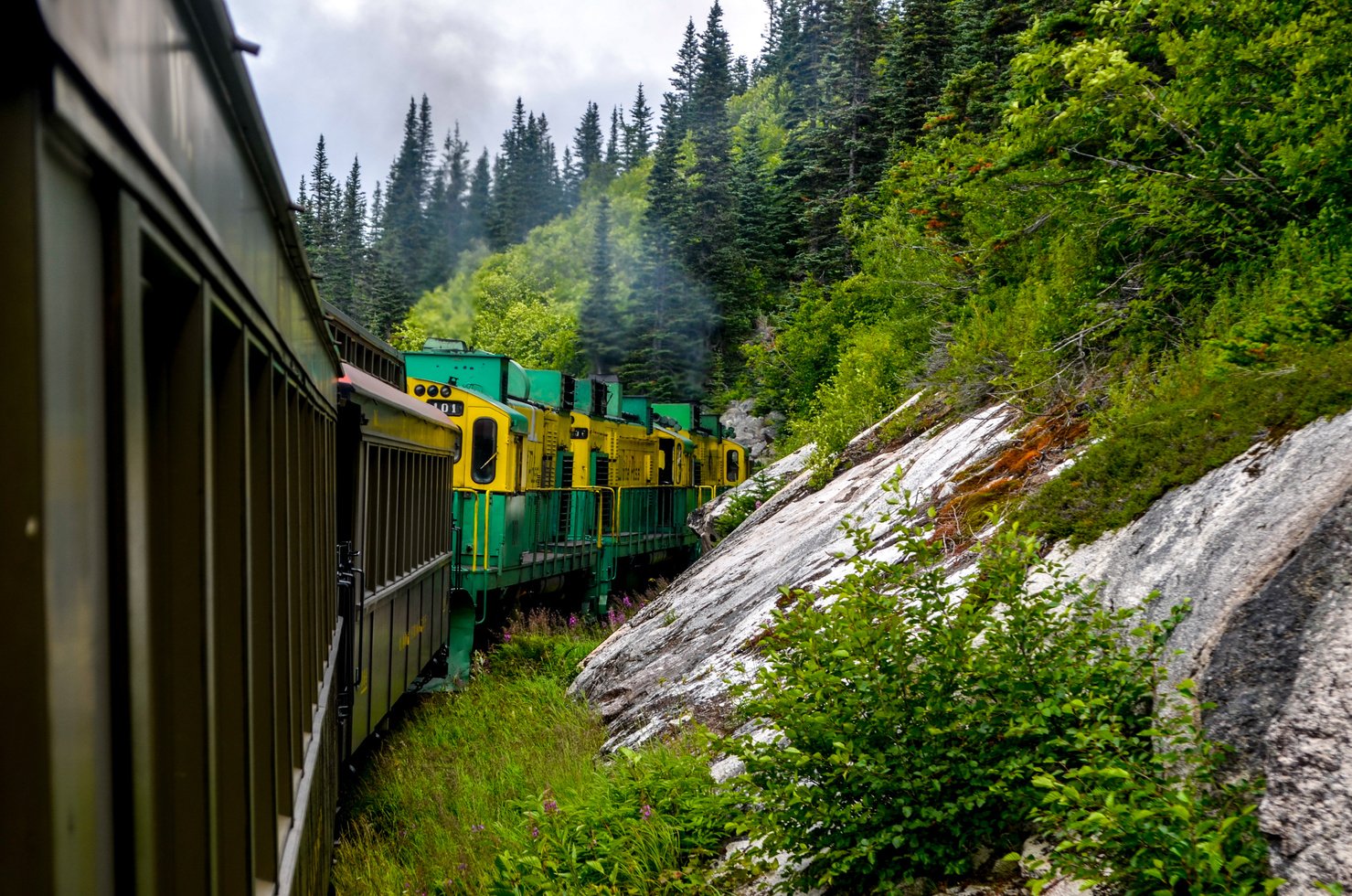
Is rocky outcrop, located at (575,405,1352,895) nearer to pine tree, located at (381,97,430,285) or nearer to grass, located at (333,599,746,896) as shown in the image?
grass, located at (333,599,746,896)

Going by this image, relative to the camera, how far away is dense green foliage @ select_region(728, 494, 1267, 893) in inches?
164

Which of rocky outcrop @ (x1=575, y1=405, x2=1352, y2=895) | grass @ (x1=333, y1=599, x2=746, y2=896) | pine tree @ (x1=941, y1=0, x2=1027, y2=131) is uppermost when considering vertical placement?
pine tree @ (x1=941, y1=0, x2=1027, y2=131)

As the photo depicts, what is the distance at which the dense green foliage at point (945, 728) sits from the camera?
164 inches

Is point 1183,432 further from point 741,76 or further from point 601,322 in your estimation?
point 741,76

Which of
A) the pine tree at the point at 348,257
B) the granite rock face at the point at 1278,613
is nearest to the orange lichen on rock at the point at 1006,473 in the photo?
the granite rock face at the point at 1278,613

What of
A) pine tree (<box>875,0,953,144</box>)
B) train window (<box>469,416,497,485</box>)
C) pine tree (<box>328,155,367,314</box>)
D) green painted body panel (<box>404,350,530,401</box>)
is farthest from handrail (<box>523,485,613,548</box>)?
pine tree (<box>328,155,367,314</box>)

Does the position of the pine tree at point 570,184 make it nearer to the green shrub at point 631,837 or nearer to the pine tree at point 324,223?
the pine tree at point 324,223

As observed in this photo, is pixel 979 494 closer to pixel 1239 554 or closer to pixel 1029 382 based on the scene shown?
pixel 1029 382

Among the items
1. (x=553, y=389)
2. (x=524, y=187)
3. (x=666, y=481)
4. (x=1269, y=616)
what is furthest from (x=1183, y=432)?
(x=524, y=187)

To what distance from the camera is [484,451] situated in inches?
605

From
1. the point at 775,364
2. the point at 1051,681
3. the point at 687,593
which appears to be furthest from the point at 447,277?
the point at 1051,681

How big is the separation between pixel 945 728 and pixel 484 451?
37.8 ft

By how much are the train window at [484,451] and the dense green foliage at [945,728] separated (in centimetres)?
1072

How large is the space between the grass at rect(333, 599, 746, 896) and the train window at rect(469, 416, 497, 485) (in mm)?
4192
